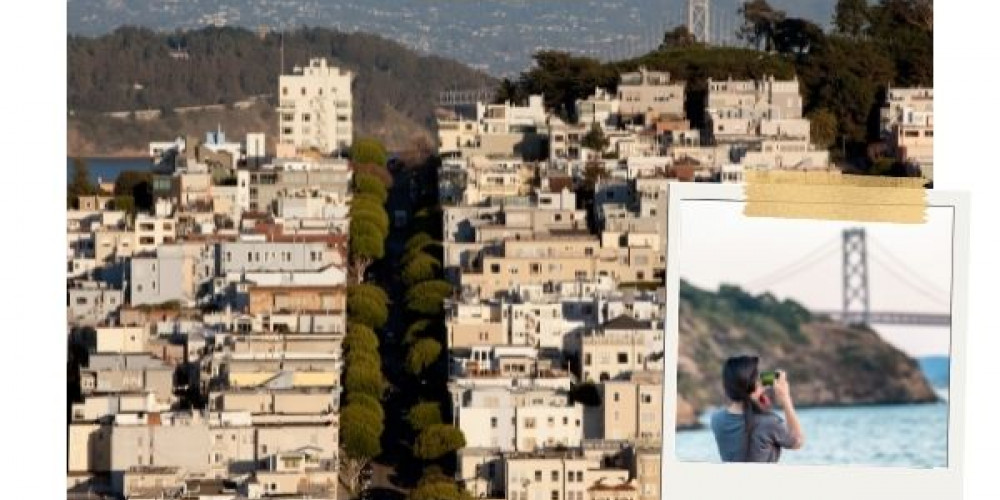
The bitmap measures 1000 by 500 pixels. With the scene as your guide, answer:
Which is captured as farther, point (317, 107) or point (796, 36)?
point (796, 36)

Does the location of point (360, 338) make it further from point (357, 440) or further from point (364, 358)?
point (357, 440)

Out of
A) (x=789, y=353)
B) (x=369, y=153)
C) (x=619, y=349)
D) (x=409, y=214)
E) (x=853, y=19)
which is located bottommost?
(x=619, y=349)

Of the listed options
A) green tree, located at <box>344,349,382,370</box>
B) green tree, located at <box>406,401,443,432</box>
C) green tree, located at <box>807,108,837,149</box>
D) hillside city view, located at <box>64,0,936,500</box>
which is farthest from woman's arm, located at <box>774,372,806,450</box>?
green tree, located at <box>807,108,837,149</box>

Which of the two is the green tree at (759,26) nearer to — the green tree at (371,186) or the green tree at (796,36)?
the green tree at (796,36)

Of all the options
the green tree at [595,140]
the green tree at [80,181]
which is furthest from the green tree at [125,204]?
the green tree at [595,140]

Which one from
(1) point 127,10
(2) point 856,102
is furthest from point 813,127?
(1) point 127,10

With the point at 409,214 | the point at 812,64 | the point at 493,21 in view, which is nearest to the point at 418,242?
the point at 409,214
